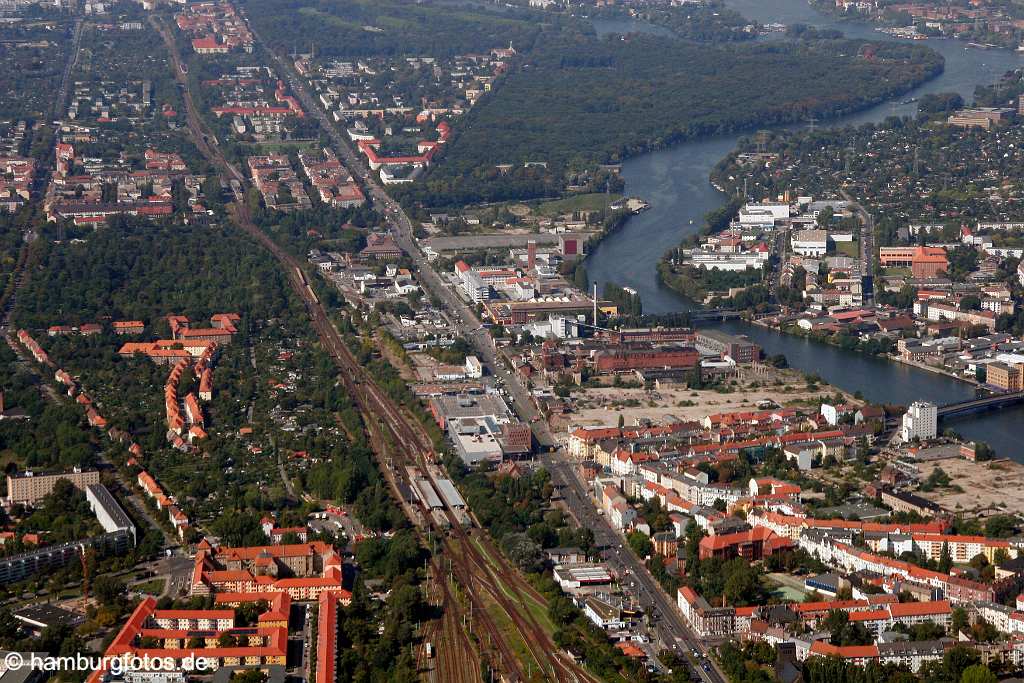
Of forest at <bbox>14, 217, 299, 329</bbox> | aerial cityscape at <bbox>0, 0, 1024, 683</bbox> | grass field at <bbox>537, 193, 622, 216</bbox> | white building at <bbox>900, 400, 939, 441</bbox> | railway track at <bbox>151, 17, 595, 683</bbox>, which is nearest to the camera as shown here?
railway track at <bbox>151, 17, 595, 683</bbox>

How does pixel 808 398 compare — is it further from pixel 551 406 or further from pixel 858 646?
pixel 858 646

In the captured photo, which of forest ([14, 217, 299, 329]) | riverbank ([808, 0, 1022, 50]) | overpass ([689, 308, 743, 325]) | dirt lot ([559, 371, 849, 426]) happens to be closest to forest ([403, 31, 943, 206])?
riverbank ([808, 0, 1022, 50])

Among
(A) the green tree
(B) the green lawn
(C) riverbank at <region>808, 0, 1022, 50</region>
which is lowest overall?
(C) riverbank at <region>808, 0, 1022, 50</region>

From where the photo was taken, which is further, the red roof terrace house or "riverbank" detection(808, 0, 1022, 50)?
"riverbank" detection(808, 0, 1022, 50)

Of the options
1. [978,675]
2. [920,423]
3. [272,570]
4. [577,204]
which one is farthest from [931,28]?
[978,675]

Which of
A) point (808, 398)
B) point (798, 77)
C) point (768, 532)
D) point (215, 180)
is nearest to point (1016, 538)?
point (768, 532)

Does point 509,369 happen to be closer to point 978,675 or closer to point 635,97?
point 978,675

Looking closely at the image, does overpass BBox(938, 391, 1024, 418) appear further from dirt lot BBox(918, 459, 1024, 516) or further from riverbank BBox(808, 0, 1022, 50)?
riverbank BBox(808, 0, 1022, 50)
